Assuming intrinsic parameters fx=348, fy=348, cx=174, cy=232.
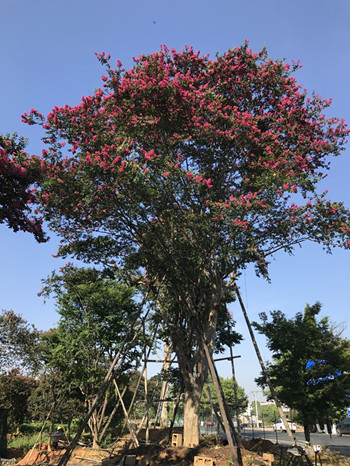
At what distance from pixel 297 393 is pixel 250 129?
12.4m

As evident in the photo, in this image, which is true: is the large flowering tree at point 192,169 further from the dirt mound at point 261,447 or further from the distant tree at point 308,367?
the distant tree at point 308,367

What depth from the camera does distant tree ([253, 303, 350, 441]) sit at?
16047 millimetres

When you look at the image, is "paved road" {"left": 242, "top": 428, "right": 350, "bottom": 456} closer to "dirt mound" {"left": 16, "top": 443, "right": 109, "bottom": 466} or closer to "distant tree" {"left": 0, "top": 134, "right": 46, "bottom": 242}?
"dirt mound" {"left": 16, "top": 443, "right": 109, "bottom": 466}

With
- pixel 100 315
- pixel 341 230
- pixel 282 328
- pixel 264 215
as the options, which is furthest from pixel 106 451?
pixel 341 230

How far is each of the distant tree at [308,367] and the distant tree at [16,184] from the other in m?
13.4

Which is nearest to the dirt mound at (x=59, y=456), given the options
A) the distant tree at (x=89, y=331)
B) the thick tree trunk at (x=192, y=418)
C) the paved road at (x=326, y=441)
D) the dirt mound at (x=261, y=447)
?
the distant tree at (x=89, y=331)

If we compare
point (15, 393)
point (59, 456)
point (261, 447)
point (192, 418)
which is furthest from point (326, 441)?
point (15, 393)

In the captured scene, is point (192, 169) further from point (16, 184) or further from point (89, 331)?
point (89, 331)

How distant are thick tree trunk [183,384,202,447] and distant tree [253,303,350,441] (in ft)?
19.8

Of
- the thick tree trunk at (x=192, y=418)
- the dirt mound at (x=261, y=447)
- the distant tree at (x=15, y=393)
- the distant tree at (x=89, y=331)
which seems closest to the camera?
the thick tree trunk at (x=192, y=418)

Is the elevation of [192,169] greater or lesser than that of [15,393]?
greater

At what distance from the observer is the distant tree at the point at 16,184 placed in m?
8.94

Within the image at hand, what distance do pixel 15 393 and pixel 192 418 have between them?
17412mm

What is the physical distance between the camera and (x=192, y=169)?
10.9 metres
